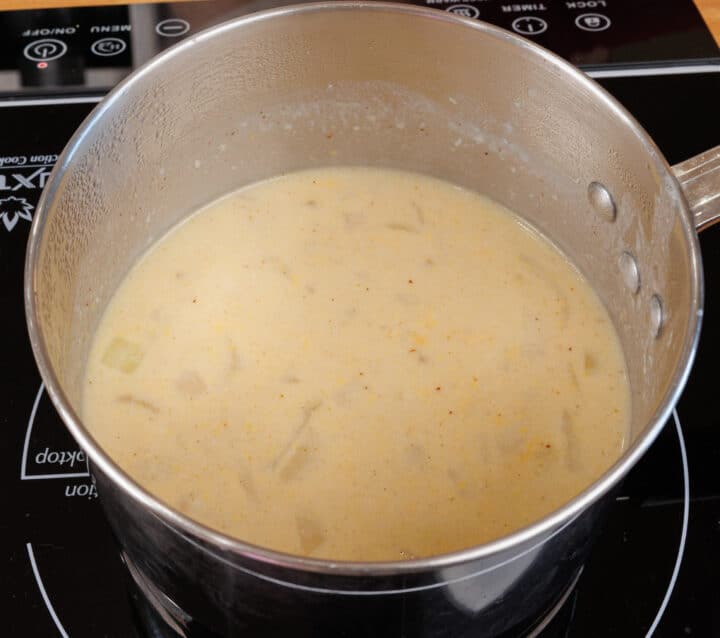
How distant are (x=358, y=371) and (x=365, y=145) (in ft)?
1.16

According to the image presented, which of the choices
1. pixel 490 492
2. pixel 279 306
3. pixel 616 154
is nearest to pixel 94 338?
pixel 279 306

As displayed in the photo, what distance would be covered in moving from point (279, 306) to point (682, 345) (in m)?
0.54

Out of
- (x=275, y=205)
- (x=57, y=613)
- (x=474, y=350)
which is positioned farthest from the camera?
(x=275, y=205)

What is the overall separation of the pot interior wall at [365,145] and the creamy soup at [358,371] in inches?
1.6

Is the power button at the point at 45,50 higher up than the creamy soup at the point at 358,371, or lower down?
higher up

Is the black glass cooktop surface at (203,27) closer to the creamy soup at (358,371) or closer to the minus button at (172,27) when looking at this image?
the minus button at (172,27)

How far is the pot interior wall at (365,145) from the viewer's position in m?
0.98

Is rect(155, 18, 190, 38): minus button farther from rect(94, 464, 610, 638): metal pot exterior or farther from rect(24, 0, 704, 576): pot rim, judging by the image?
rect(94, 464, 610, 638): metal pot exterior

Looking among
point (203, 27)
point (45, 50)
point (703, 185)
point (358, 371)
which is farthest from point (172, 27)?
point (703, 185)

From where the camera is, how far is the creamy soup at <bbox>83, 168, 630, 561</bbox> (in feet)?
3.31

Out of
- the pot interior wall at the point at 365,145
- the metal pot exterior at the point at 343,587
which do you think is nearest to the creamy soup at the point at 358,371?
the pot interior wall at the point at 365,145

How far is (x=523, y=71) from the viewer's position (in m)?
1.09

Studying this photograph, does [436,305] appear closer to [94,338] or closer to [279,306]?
[279,306]

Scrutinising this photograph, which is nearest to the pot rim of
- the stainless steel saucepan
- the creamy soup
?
the stainless steel saucepan
